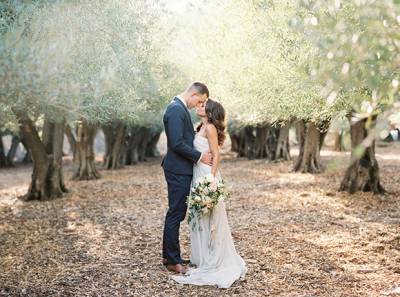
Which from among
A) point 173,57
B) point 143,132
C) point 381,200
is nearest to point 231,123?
point 143,132

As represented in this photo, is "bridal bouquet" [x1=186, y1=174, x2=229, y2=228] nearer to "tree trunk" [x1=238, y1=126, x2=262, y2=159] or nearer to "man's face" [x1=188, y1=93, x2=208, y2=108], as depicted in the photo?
"man's face" [x1=188, y1=93, x2=208, y2=108]

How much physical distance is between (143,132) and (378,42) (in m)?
31.2

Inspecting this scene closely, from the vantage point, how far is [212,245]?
7.21 metres

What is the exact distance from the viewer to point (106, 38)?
12.9m

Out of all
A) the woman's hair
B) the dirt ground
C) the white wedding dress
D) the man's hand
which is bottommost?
the dirt ground

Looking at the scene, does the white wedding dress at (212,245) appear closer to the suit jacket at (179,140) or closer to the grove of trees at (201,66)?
the suit jacket at (179,140)

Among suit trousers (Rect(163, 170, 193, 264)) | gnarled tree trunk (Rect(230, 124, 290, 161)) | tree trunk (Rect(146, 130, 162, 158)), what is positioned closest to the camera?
suit trousers (Rect(163, 170, 193, 264))

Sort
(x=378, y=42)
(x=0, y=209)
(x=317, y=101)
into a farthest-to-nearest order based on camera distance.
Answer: (x=0, y=209)
(x=317, y=101)
(x=378, y=42)

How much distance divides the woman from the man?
0.38 feet

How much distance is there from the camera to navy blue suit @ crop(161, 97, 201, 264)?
7082 mm

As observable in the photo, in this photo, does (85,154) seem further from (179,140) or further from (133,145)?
(179,140)

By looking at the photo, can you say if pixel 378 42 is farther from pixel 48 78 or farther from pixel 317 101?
pixel 317 101

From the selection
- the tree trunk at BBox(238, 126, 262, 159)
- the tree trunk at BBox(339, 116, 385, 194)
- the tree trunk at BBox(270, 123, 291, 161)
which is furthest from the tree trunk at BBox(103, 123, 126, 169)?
the tree trunk at BBox(339, 116, 385, 194)

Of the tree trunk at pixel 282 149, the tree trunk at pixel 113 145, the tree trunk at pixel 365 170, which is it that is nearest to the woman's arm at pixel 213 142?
the tree trunk at pixel 365 170
